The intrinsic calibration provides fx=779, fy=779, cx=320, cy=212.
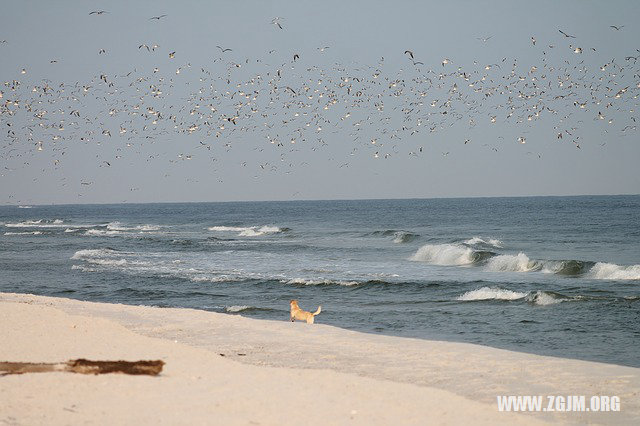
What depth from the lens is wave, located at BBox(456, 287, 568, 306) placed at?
25.9 meters

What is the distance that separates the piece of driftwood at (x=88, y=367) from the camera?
10516mm

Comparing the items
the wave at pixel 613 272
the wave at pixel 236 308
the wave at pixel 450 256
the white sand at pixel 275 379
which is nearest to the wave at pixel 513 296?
the wave at pixel 236 308

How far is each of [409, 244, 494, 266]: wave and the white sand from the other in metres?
26.5

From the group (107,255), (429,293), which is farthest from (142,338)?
(107,255)

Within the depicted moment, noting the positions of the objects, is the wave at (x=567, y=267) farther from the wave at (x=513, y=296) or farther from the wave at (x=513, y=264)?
the wave at (x=513, y=296)

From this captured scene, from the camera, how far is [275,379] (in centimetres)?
1111

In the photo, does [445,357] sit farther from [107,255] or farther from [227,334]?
[107,255]

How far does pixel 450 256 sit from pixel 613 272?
12.5 meters

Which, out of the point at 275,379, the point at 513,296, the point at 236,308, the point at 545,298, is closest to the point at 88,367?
the point at 275,379

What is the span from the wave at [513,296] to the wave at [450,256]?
50.9ft

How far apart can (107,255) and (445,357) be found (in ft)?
134

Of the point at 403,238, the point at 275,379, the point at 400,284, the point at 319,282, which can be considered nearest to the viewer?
the point at 275,379

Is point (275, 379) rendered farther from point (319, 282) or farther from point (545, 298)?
point (319, 282)

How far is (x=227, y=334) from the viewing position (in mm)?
17609
